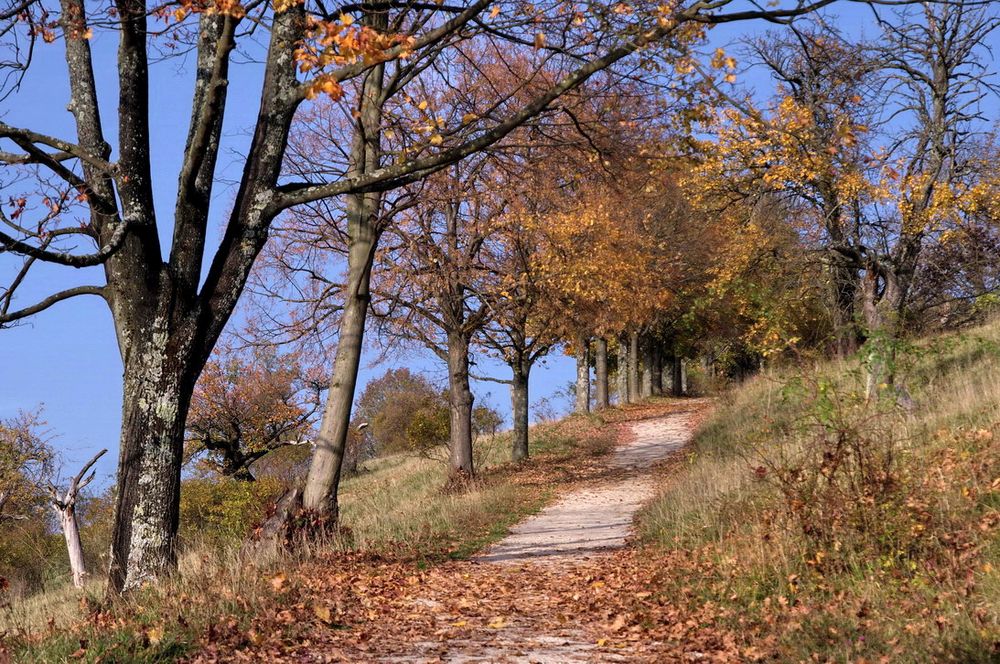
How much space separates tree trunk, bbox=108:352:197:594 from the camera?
821cm

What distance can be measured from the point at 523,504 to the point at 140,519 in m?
8.55

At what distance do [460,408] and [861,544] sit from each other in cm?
1203

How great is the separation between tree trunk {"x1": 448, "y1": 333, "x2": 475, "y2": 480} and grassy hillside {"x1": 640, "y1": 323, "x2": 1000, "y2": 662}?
8.09m

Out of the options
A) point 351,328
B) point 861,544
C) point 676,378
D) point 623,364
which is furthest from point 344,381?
point 676,378

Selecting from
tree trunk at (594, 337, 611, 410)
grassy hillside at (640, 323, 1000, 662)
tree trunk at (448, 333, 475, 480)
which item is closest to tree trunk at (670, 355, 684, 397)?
tree trunk at (594, 337, 611, 410)

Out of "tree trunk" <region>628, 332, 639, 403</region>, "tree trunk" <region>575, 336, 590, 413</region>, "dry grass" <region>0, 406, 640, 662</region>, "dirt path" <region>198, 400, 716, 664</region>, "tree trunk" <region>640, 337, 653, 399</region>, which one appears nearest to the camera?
"dry grass" <region>0, 406, 640, 662</region>

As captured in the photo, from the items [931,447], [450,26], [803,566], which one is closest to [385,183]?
[450,26]

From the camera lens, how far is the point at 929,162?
1647 cm

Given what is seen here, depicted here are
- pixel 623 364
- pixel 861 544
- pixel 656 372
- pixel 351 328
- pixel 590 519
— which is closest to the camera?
pixel 861 544

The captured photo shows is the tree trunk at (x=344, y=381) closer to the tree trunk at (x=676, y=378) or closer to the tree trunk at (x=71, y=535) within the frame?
the tree trunk at (x=71, y=535)

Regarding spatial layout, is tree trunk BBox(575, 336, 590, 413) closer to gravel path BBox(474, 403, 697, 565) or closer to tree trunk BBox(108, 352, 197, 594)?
gravel path BBox(474, 403, 697, 565)

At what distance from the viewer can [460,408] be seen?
1875 cm

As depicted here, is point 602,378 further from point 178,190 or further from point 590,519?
point 178,190

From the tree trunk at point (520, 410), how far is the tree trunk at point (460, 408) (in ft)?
12.7
